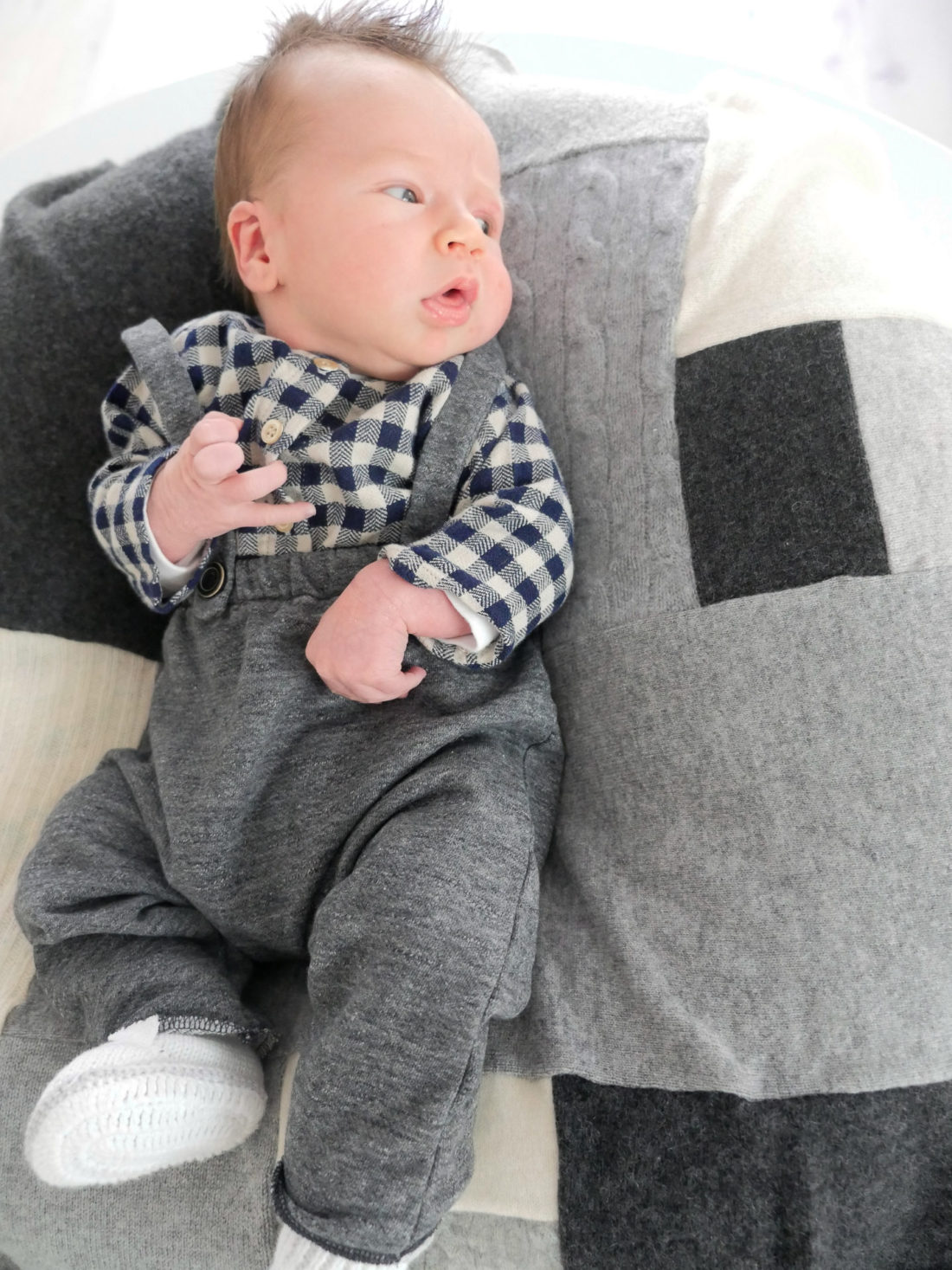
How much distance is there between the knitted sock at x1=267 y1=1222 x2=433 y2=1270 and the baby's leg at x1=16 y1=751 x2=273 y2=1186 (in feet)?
0.33

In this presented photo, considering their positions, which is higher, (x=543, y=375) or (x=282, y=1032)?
(x=543, y=375)

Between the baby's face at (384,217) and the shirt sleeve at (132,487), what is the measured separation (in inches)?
7.7

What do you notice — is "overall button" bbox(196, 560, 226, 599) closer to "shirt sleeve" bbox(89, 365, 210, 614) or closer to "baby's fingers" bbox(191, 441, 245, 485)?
"shirt sleeve" bbox(89, 365, 210, 614)

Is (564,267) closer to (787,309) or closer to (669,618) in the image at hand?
(787,309)

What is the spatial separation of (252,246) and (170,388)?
0.55ft

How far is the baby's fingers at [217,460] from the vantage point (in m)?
0.87

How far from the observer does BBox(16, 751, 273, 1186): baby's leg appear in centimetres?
78

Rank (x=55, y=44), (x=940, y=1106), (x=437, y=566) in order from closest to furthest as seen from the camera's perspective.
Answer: (x=940, y=1106) < (x=437, y=566) < (x=55, y=44)

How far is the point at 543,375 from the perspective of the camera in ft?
3.49

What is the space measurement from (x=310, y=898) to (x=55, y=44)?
2091 mm

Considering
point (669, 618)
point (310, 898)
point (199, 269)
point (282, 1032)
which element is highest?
point (199, 269)

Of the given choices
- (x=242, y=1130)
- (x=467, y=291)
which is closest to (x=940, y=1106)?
(x=242, y=1130)

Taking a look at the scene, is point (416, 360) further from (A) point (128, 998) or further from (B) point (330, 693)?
(A) point (128, 998)

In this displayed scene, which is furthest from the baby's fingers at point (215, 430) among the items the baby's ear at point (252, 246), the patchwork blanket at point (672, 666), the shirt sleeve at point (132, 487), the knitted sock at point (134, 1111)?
the knitted sock at point (134, 1111)
